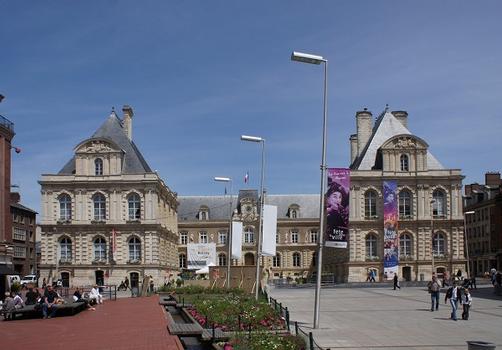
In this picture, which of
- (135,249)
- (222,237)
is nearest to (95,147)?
(135,249)

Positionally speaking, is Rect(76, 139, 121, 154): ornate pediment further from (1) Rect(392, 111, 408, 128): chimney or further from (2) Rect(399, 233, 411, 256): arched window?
(1) Rect(392, 111, 408, 128): chimney

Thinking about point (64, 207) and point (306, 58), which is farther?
point (64, 207)

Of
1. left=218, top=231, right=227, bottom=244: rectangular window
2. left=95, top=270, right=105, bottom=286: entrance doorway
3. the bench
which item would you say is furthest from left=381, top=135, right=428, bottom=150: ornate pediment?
the bench

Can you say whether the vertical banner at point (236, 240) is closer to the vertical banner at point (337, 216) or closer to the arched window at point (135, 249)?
the vertical banner at point (337, 216)

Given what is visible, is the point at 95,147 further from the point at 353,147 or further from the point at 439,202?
the point at 439,202

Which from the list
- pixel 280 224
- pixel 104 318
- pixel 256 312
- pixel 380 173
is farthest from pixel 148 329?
pixel 280 224

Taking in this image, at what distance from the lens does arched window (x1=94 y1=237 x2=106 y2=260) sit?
75.4 m

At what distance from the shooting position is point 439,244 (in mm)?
79312

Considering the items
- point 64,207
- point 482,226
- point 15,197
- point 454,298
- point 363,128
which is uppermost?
point 363,128

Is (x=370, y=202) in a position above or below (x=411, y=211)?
above

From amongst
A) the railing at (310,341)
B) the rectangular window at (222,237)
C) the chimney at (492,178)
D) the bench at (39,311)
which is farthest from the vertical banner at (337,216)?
the chimney at (492,178)

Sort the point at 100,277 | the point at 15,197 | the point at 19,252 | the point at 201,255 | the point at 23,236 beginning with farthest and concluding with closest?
the point at 15,197 < the point at 23,236 < the point at 19,252 < the point at 100,277 < the point at 201,255

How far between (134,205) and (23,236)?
78.6ft

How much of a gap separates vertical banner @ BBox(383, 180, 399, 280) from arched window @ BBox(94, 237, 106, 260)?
30767 mm
